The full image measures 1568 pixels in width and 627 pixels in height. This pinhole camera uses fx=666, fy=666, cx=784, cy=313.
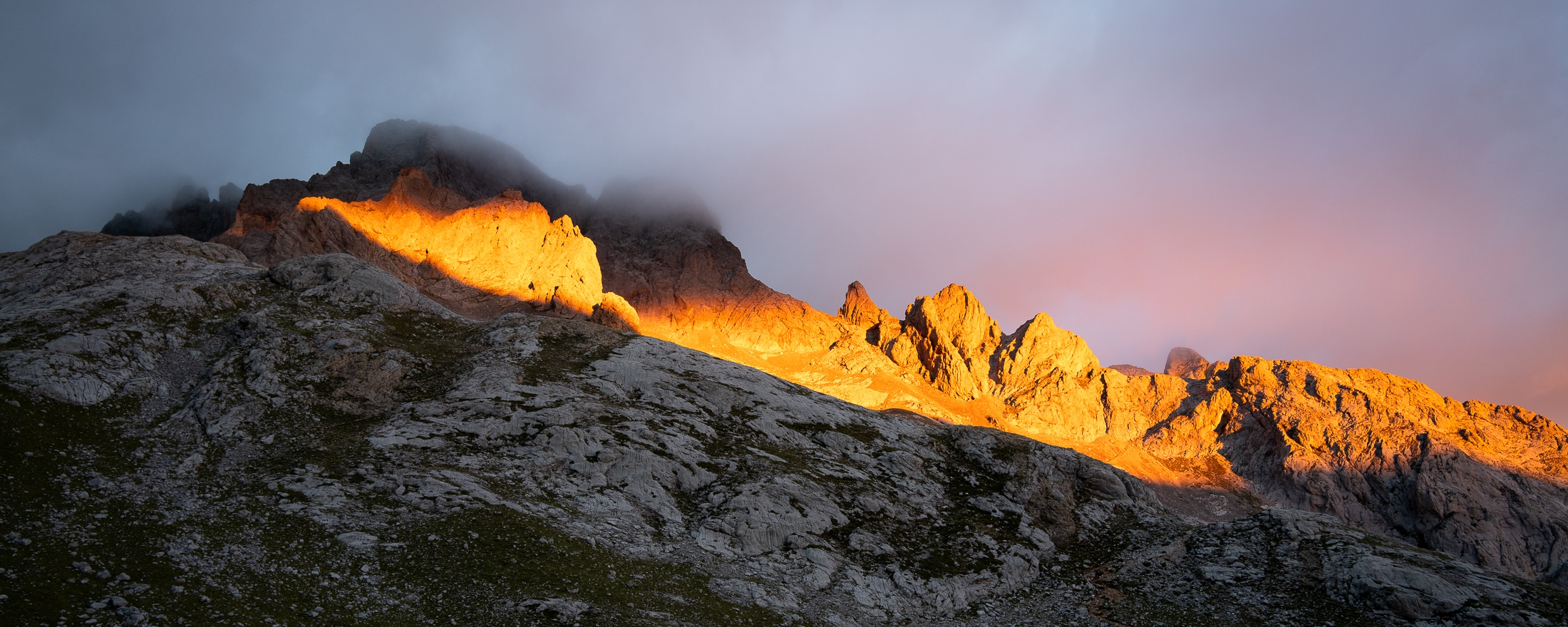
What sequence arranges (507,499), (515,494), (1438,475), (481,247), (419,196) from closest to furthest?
(507,499) < (515,494) < (1438,475) < (481,247) < (419,196)

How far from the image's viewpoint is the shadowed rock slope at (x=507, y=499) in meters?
21.8

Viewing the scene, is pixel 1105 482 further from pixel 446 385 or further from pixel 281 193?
pixel 281 193

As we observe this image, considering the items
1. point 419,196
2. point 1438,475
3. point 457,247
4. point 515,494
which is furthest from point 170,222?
point 1438,475

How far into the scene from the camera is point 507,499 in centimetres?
2967

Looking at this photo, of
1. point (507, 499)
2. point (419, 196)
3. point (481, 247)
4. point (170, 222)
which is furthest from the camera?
point (170, 222)

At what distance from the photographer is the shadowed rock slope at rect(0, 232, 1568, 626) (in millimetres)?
21828

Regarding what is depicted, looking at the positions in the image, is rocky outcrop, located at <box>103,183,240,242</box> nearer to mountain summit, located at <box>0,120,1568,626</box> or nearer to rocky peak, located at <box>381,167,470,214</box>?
rocky peak, located at <box>381,167,470,214</box>

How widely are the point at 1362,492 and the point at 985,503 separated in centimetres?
19876

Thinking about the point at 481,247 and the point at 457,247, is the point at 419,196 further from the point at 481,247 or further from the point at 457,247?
the point at 481,247

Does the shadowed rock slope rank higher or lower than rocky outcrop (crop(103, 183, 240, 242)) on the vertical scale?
lower

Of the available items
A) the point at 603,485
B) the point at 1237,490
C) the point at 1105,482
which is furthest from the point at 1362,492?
the point at 603,485

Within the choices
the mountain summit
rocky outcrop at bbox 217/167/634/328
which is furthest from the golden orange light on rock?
the mountain summit

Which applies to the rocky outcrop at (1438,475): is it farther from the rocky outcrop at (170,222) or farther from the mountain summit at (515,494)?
the rocky outcrop at (170,222)

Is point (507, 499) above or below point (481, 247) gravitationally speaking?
below
